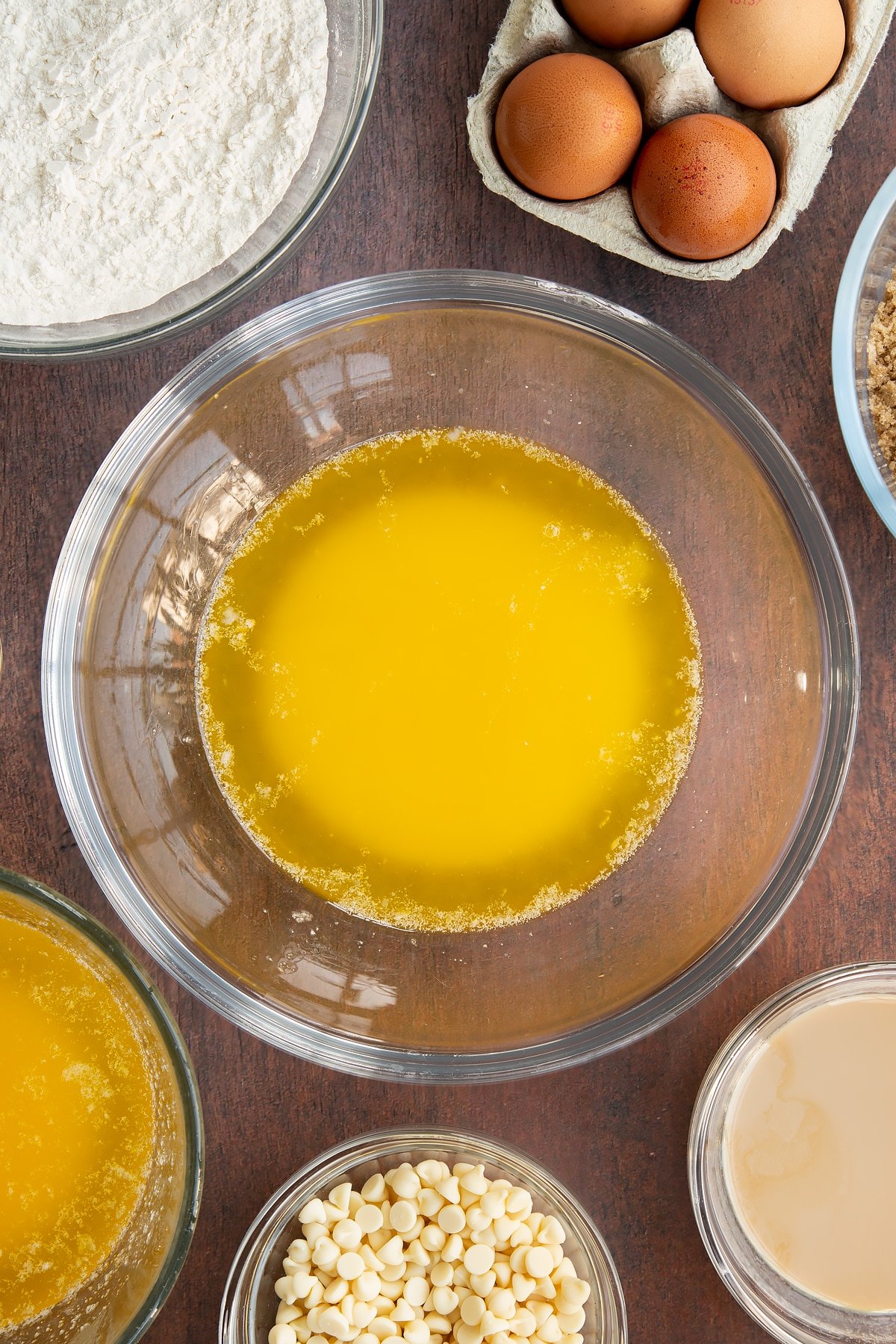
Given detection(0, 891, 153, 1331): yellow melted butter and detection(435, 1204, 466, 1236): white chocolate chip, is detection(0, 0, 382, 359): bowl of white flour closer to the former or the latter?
detection(0, 891, 153, 1331): yellow melted butter

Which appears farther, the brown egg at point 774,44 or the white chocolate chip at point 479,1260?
the white chocolate chip at point 479,1260

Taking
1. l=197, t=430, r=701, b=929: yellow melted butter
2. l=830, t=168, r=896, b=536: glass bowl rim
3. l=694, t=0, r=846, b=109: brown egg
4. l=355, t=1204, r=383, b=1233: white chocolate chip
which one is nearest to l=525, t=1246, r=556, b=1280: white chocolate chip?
l=355, t=1204, r=383, b=1233: white chocolate chip

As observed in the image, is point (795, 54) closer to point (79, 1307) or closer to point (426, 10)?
point (426, 10)

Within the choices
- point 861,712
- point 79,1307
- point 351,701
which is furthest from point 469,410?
point 79,1307

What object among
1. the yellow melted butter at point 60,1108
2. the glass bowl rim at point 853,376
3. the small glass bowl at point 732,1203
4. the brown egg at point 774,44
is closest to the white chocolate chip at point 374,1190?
the yellow melted butter at point 60,1108

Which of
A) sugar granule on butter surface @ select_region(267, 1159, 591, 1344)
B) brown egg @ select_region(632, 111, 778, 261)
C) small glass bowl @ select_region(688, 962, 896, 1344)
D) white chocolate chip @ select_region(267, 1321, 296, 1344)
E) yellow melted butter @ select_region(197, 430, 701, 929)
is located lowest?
white chocolate chip @ select_region(267, 1321, 296, 1344)

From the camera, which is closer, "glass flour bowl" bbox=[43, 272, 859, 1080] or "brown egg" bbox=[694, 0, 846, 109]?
"brown egg" bbox=[694, 0, 846, 109]

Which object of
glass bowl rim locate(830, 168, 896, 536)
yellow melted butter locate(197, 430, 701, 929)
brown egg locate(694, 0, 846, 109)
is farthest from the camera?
yellow melted butter locate(197, 430, 701, 929)

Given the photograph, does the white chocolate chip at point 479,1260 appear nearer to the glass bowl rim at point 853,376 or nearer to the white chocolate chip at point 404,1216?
the white chocolate chip at point 404,1216
